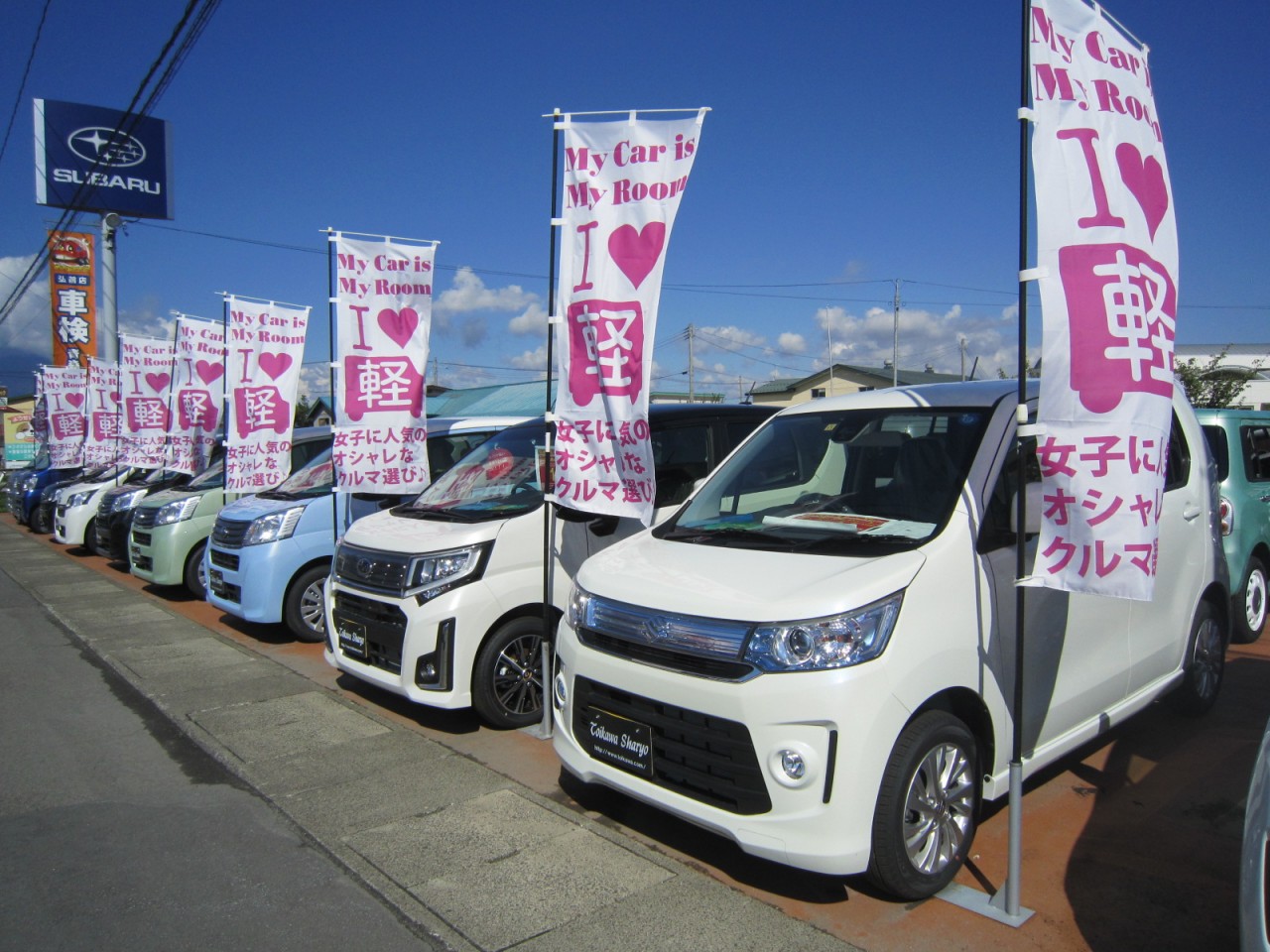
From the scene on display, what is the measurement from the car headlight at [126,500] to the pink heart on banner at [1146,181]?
1269 centimetres

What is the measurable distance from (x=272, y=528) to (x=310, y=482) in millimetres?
902

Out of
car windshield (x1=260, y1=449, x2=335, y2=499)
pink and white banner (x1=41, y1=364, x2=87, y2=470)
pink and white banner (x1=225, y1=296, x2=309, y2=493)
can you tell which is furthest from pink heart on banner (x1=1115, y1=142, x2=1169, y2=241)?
pink and white banner (x1=41, y1=364, x2=87, y2=470)

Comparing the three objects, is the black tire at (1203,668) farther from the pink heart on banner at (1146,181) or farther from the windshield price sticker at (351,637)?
the windshield price sticker at (351,637)

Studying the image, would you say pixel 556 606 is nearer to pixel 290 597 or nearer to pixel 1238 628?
pixel 290 597

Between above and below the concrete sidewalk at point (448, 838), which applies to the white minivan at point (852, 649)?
above

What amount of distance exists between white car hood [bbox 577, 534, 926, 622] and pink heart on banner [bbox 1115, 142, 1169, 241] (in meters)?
1.59

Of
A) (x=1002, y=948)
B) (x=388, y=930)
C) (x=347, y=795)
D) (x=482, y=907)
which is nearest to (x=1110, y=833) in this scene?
(x=1002, y=948)

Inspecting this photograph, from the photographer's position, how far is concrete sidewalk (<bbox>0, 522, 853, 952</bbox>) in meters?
3.28

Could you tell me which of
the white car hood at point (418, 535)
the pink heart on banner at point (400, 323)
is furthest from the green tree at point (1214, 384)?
the white car hood at point (418, 535)

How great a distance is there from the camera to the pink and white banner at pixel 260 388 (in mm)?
9453

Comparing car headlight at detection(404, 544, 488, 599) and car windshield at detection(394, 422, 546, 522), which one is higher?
car windshield at detection(394, 422, 546, 522)

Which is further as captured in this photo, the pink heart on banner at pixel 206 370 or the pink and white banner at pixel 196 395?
the pink heart on banner at pixel 206 370

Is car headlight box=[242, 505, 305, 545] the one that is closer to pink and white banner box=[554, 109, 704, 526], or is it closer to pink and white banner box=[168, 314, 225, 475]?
pink and white banner box=[554, 109, 704, 526]

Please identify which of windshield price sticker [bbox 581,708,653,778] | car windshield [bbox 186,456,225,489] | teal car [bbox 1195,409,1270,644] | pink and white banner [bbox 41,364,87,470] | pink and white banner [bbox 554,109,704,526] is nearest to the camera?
windshield price sticker [bbox 581,708,653,778]
